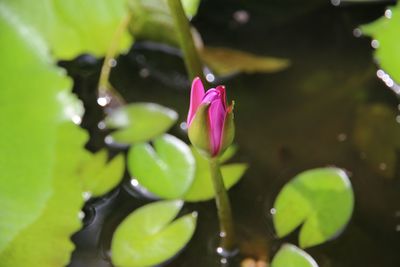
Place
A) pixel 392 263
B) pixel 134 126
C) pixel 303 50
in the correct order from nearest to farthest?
pixel 392 263 → pixel 134 126 → pixel 303 50

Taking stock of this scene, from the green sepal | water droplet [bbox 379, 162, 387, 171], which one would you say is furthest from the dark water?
the green sepal

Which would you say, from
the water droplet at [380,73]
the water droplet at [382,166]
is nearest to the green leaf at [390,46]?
the water droplet at [380,73]

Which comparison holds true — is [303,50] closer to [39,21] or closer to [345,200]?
[345,200]

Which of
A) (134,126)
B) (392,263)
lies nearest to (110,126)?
(134,126)

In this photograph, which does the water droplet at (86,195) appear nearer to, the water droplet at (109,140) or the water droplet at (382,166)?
the water droplet at (109,140)

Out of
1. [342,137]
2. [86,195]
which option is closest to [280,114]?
[342,137]

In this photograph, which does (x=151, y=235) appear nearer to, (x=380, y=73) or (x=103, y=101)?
(x=103, y=101)
